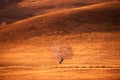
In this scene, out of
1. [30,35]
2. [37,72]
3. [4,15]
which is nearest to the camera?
[37,72]

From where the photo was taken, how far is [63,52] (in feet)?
96.3

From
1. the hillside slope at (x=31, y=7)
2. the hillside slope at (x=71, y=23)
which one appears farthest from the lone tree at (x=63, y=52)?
the hillside slope at (x=31, y=7)

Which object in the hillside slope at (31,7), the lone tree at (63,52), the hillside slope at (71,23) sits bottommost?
the hillside slope at (31,7)

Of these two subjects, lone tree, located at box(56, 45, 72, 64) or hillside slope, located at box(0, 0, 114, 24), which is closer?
lone tree, located at box(56, 45, 72, 64)

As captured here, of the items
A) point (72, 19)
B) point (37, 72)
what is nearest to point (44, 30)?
point (72, 19)

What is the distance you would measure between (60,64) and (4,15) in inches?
1037

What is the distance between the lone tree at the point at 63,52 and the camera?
94.6ft

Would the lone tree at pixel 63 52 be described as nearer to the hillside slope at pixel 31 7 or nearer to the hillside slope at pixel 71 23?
the hillside slope at pixel 71 23

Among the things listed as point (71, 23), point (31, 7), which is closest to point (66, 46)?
point (71, 23)

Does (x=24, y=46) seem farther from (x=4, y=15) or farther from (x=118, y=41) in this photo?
(x=4, y=15)

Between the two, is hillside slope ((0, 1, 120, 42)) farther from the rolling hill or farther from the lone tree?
the lone tree

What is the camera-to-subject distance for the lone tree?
2883 centimetres

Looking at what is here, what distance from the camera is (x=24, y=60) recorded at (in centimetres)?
2889

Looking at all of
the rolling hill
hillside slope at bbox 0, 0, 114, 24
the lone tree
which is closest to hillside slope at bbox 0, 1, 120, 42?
the rolling hill
